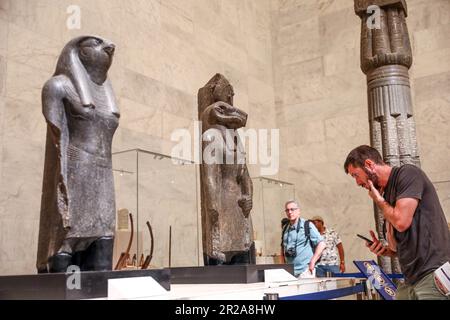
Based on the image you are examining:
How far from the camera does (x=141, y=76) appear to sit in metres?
8.47

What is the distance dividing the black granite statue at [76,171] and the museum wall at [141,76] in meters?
2.83

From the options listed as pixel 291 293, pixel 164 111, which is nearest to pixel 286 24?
pixel 164 111

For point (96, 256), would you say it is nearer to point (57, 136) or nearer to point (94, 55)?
point (57, 136)

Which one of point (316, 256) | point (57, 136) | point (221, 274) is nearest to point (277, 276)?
point (221, 274)

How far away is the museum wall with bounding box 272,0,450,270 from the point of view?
1023 centimetres

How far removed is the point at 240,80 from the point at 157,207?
498 cm

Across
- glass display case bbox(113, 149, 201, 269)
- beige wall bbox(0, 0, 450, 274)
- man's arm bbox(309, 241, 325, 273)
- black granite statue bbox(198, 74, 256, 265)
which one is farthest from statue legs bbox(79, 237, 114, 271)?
man's arm bbox(309, 241, 325, 273)

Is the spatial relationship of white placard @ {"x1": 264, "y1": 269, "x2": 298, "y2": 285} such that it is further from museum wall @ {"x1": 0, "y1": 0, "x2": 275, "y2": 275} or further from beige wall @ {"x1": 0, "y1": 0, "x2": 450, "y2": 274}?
beige wall @ {"x1": 0, "y1": 0, "x2": 450, "y2": 274}

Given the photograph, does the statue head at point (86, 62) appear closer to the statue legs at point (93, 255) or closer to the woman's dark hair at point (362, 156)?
the statue legs at point (93, 255)

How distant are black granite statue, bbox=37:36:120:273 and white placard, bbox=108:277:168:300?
291mm

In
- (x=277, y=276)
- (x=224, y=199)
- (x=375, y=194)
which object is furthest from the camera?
(x=224, y=199)

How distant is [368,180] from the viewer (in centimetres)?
342
